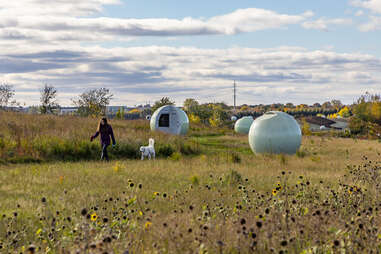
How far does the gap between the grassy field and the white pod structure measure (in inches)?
529

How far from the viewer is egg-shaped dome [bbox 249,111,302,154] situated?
19641mm

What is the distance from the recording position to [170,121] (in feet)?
Answer: 110

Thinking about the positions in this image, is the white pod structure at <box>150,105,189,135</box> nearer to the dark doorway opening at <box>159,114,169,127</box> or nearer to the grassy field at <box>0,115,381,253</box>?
the dark doorway opening at <box>159,114,169,127</box>

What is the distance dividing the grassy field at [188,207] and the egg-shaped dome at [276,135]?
172 cm

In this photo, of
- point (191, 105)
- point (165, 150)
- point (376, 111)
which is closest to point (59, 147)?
point (165, 150)

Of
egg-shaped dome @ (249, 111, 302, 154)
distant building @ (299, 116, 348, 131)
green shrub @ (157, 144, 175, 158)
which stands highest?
egg-shaped dome @ (249, 111, 302, 154)

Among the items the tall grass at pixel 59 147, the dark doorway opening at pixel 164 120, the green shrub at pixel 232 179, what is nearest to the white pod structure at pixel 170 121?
the dark doorway opening at pixel 164 120

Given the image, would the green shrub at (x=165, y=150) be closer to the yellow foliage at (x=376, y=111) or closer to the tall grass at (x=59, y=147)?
the tall grass at (x=59, y=147)

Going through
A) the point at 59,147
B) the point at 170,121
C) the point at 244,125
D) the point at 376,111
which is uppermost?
the point at 376,111

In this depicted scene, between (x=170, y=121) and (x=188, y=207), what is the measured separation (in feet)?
83.4

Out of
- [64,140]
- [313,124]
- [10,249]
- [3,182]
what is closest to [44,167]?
[3,182]

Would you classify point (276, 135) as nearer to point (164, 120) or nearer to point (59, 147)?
point (59, 147)

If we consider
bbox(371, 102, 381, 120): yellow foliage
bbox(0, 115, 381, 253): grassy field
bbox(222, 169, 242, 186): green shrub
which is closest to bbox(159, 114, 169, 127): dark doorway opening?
bbox(0, 115, 381, 253): grassy field

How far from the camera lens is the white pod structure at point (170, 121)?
33.1m
